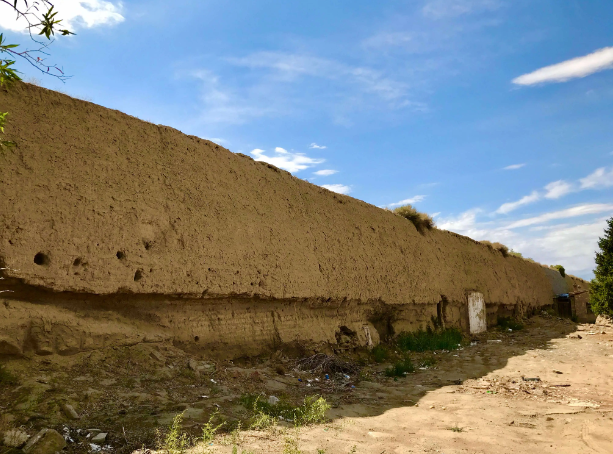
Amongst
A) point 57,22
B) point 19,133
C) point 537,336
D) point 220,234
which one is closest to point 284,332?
point 220,234

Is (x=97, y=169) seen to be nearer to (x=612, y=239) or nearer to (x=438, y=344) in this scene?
(x=438, y=344)

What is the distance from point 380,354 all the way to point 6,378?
566cm

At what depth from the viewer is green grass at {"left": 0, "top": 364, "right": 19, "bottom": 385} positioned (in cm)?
361

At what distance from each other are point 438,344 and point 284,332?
4216mm

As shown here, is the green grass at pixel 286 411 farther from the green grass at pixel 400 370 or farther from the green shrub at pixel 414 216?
the green shrub at pixel 414 216

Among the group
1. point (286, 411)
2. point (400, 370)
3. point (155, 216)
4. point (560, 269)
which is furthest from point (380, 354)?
point (560, 269)

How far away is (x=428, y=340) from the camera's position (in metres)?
9.37

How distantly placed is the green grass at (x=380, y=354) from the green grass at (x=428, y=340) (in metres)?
0.65

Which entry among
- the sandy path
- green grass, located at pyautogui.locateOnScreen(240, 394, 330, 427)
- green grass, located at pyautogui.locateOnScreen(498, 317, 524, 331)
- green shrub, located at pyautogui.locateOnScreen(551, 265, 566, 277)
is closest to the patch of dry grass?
green grass, located at pyautogui.locateOnScreen(498, 317, 524, 331)

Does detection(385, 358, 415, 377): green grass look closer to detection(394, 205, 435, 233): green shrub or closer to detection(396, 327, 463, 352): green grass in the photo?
detection(396, 327, 463, 352): green grass

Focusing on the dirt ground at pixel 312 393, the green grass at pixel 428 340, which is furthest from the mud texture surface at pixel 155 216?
the green grass at pixel 428 340

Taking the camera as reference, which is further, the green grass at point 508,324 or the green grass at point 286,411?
the green grass at point 508,324

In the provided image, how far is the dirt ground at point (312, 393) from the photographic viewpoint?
11.0 feet

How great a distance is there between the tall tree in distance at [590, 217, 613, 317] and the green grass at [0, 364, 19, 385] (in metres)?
14.1
